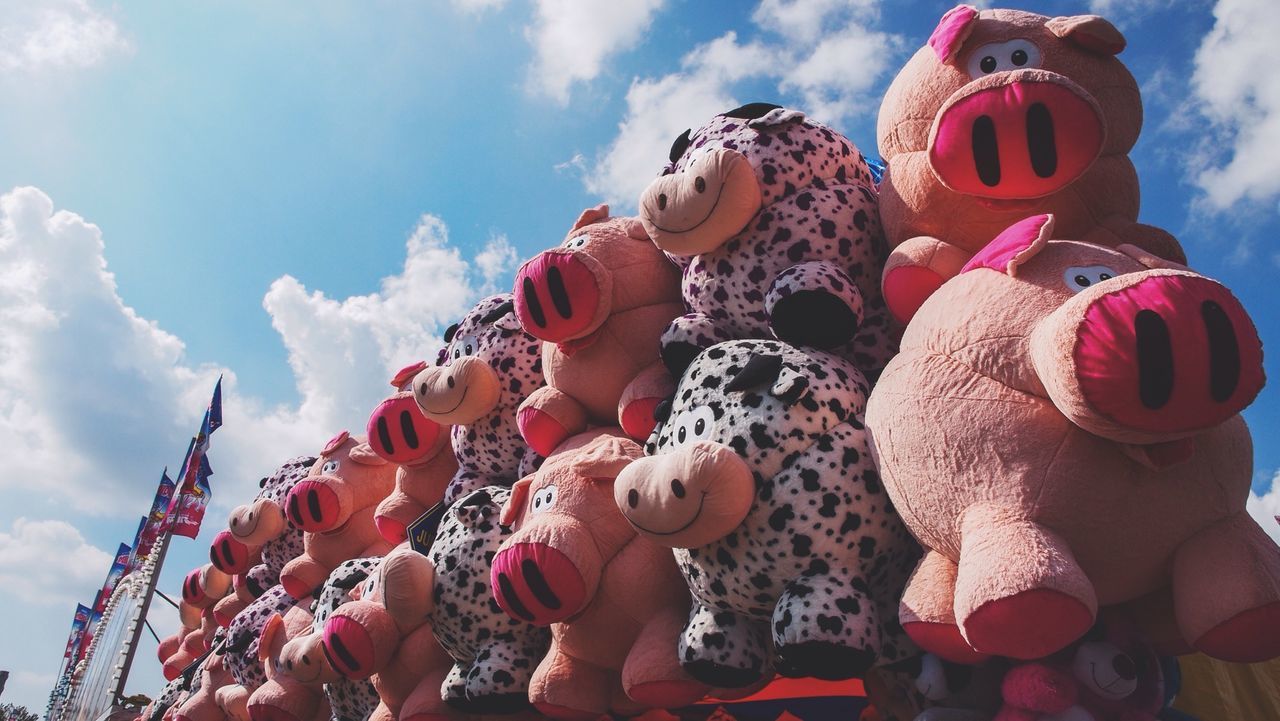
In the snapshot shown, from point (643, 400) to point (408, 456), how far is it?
1.67 metres

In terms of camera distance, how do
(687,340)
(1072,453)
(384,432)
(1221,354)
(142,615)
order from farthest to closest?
(142,615)
(384,432)
(687,340)
(1072,453)
(1221,354)

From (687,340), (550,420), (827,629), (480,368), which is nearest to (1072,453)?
(827,629)

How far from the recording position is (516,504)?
294 cm

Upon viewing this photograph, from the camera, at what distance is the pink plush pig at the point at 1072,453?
1.43m

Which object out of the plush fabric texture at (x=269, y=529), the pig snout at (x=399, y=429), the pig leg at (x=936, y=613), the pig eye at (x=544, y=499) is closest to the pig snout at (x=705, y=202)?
the pig eye at (x=544, y=499)

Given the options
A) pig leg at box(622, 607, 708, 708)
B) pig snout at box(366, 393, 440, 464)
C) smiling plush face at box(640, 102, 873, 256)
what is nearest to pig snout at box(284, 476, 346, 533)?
pig snout at box(366, 393, 440, 464)

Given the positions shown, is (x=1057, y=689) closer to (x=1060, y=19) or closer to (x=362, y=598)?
(x=1060, y=19)

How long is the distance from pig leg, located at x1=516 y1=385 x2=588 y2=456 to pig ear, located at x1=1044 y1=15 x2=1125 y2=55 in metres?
1.98

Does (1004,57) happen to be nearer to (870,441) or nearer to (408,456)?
(870,441)

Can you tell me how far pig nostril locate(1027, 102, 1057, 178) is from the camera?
1.93 metres

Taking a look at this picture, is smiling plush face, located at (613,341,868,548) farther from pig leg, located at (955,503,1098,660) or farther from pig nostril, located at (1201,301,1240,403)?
pig nostril, located at (1201,301,1240,403)

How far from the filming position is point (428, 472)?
4062mm

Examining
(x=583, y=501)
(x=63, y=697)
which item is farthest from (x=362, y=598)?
(x=63, y=697)

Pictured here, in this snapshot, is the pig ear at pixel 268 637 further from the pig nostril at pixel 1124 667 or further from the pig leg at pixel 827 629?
the pig nostril at pixel 1124 667
